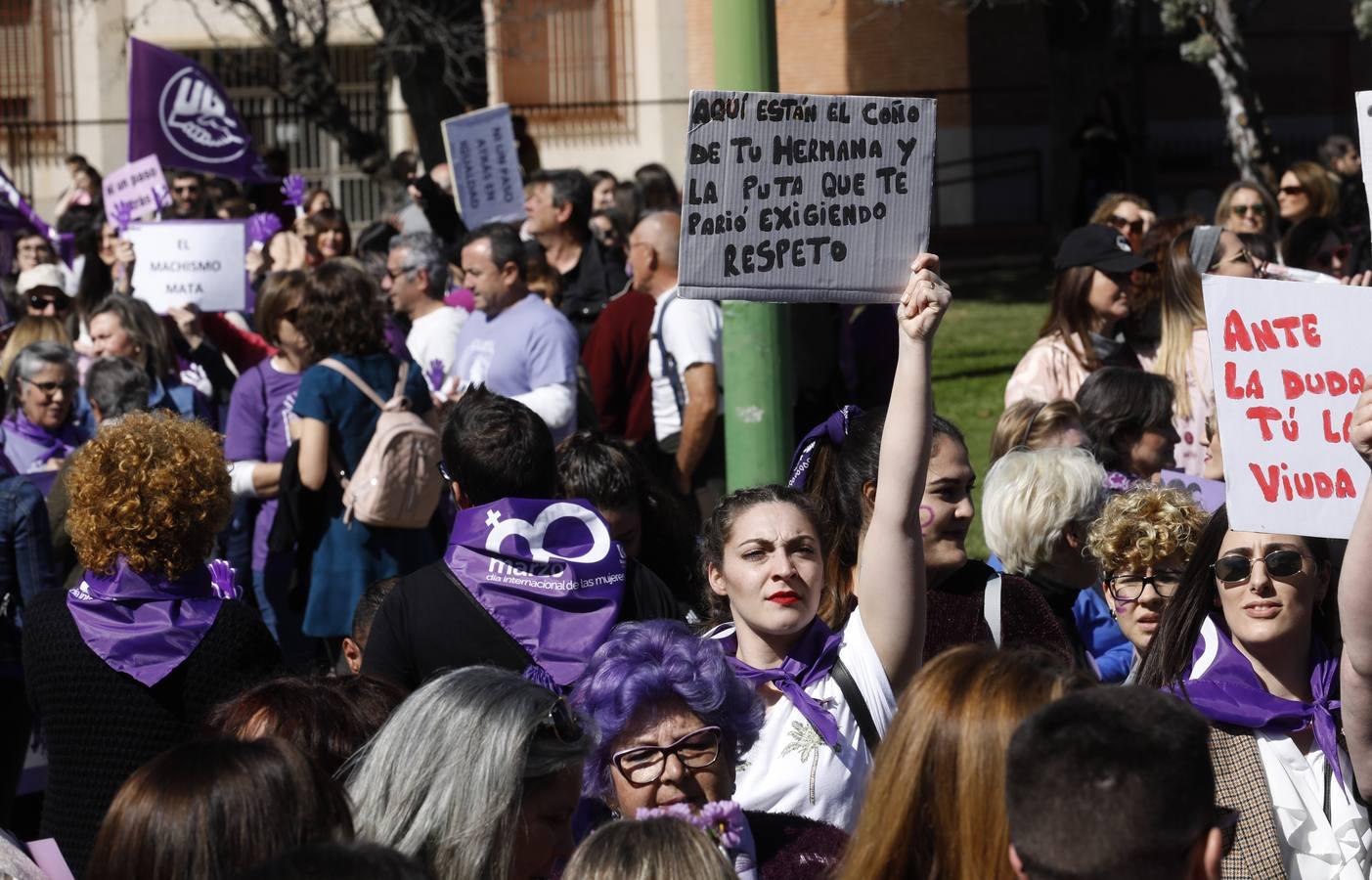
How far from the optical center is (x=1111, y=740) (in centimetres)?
222

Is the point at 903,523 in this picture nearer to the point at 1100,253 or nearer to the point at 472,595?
the point at 472,595

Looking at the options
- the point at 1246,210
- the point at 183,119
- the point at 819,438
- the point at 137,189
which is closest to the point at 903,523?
the point at 819,438

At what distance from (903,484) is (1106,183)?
51.0 feet

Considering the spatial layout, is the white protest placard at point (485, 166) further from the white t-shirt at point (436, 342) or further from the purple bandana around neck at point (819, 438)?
the purple bandana around neck at point (819, 438)

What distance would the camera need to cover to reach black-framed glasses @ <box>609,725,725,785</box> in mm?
3400

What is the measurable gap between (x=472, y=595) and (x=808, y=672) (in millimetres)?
978

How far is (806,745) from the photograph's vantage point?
349 centimetres

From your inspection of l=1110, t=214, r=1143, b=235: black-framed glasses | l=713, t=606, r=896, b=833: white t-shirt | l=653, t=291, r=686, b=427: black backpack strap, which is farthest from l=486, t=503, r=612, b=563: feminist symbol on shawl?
l=1110, t=214, r=1143, b=235: black-framed glasses

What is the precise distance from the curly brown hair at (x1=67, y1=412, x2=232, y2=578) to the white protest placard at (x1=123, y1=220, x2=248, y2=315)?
4.99 metres

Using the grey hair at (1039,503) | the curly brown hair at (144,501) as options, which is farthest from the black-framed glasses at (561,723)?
the grey hair at (1039,503)

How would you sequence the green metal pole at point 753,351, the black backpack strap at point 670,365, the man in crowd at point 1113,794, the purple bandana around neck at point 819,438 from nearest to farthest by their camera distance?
the man in crowd at point 1113,794, the purple bandana around neck at point 819,438, the green metal pole at point 753,351, the black backpack strap at point 670,365

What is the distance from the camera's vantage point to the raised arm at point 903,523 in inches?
134

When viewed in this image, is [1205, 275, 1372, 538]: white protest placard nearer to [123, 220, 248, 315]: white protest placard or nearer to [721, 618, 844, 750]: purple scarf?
[721, 618, 844, 750]: purple scarf

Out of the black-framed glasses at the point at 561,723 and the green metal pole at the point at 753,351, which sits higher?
the green metal pole at the point at 753,351
